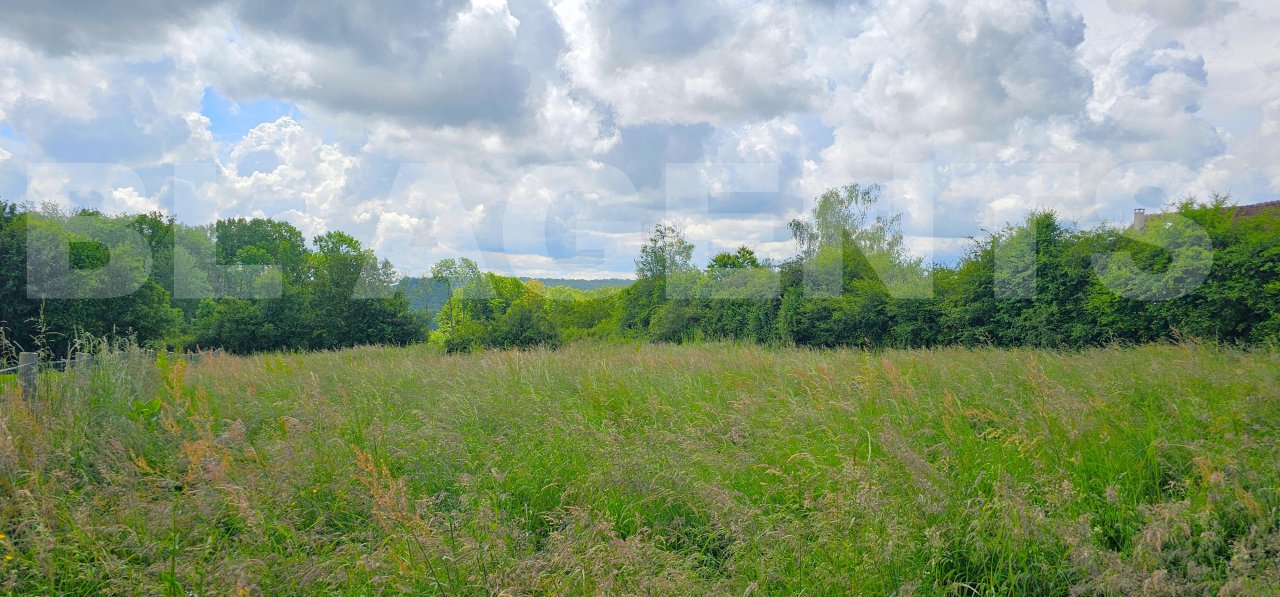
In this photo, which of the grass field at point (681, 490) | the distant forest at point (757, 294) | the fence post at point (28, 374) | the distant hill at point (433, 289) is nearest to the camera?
the grass field at point (681, 490)

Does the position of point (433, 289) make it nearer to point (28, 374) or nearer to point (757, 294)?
point (757, 294)

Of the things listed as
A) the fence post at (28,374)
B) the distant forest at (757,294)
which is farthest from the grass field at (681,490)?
the distant forest at (757,294)

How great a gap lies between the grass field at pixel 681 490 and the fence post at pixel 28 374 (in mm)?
204

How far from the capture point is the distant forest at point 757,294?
892cm

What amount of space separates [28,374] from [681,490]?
17.8 ft

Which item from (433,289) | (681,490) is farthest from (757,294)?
(433,289)

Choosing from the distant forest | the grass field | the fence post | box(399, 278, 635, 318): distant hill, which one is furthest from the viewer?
box(399, 278, 635, 318): distant hill

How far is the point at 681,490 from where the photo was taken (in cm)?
356

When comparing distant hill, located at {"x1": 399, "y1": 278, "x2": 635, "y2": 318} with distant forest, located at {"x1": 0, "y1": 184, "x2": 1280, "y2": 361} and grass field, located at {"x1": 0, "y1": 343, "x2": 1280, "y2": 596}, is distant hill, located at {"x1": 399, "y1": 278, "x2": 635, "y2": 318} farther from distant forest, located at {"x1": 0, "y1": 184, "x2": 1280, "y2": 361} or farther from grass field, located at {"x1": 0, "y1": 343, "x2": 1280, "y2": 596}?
grass field, located at {"x1": 0, "y1": 343, "x2": 1280, "y2": 596}

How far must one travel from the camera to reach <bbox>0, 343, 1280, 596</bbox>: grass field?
2.55 metres

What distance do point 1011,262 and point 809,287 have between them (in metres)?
5.14

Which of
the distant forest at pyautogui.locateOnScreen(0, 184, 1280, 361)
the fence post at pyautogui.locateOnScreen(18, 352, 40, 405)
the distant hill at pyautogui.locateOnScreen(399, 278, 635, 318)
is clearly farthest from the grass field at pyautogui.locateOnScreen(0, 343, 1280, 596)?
the distant hill at pyautogui.locateOnScreen(399, 278, 635, 318)

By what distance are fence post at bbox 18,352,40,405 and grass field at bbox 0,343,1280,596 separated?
0.67ft

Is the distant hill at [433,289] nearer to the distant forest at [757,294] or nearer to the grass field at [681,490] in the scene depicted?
the distant forest at [757,294]
